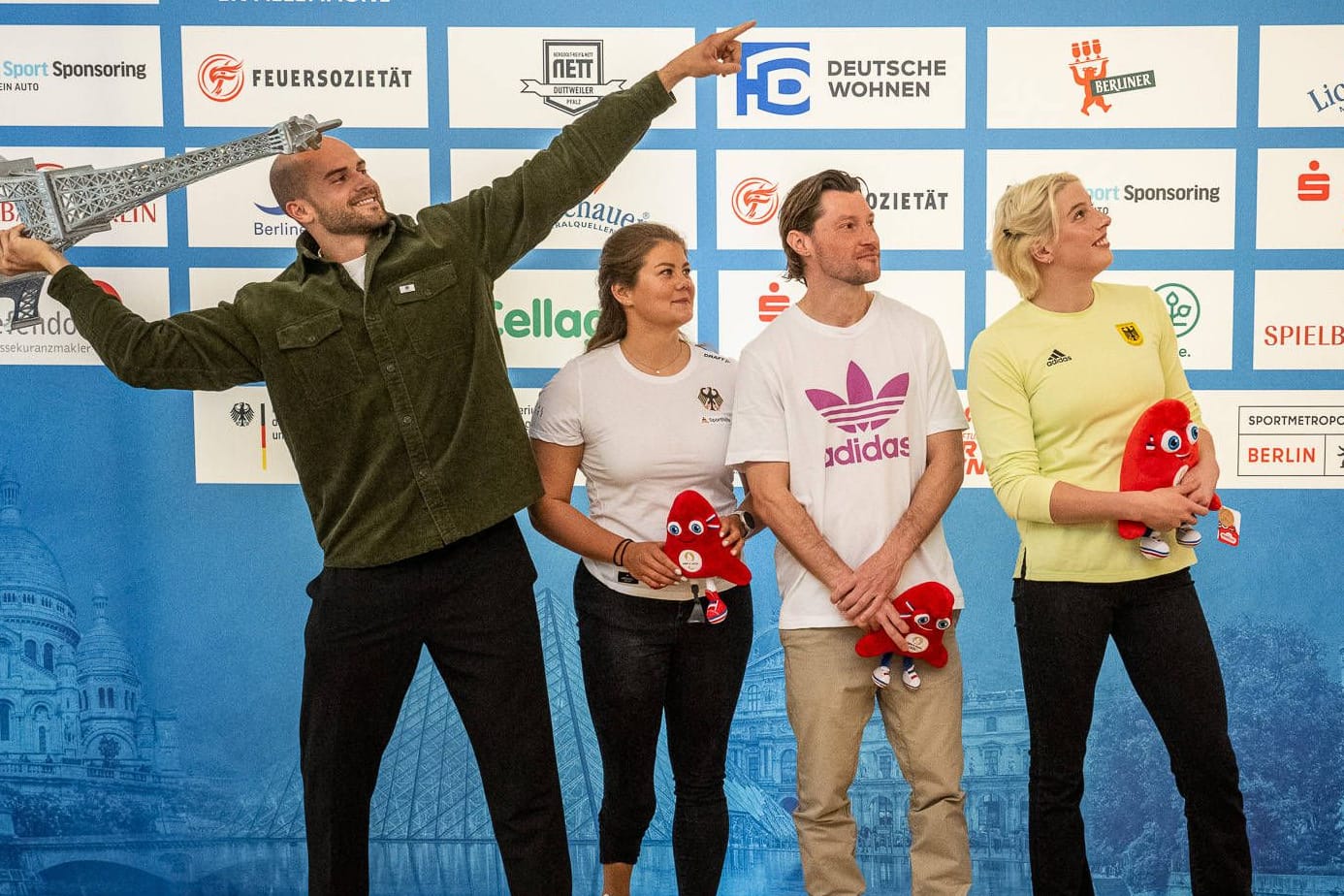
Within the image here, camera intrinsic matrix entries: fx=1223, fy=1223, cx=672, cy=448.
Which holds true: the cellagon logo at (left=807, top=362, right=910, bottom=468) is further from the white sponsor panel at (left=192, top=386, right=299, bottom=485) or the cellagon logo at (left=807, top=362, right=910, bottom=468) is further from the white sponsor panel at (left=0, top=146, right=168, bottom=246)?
the white sponsor panel at (left=0, top=146, right=168, bottom=246)

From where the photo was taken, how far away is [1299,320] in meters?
3.28

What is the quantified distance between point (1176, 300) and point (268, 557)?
2.58 m

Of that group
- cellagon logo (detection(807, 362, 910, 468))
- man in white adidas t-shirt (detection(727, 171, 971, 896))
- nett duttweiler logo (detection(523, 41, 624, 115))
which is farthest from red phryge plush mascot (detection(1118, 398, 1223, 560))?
nett duttweiler logo (detection(523, 41, 624, 115))

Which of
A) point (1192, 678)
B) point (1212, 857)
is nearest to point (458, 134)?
point (1192, 678)

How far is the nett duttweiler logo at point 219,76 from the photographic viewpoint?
10.8 ft

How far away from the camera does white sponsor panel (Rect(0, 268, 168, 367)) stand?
3.34 metres

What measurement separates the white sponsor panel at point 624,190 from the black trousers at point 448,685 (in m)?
1.20

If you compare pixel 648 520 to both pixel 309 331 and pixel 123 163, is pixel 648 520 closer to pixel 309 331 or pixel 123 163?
pixel 309 331

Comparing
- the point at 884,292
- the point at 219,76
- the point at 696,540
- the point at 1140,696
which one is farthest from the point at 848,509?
the point at 219,76

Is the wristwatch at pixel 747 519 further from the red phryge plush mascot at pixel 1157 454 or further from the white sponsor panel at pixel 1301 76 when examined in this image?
the white sponsor panel at pixel 1301 76

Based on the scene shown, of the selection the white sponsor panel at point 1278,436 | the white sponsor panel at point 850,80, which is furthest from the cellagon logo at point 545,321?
the white sponsor panel at point 1278,436

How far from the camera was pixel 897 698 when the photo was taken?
2330mm

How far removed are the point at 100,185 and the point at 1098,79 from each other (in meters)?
2.46

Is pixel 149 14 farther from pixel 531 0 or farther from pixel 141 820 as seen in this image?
pixel 141 820
